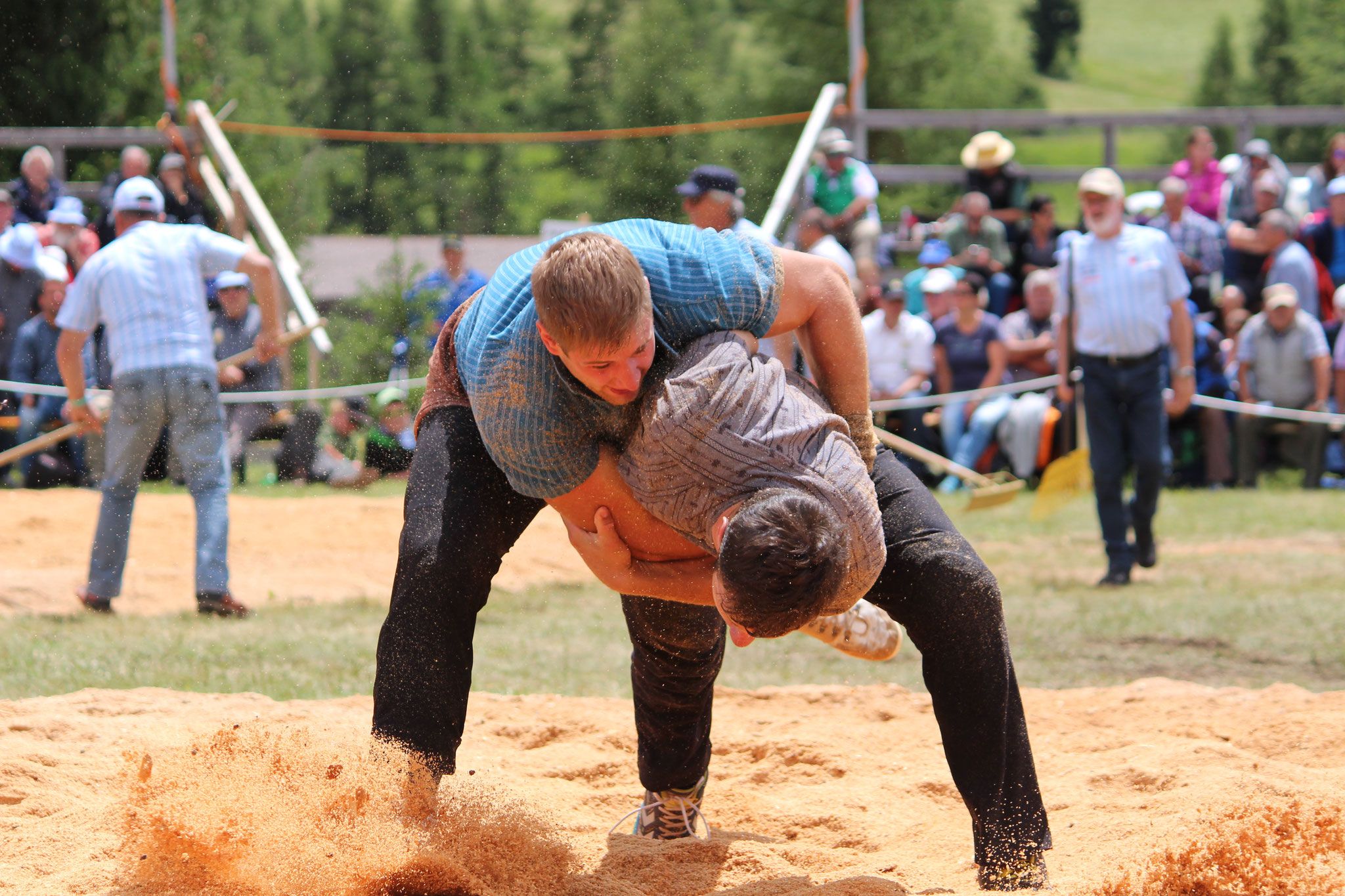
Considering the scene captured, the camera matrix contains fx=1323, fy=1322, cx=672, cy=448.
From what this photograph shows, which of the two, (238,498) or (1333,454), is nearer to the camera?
(238,498)

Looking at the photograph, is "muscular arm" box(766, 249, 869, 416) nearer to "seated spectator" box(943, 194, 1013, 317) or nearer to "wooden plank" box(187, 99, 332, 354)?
"wooden plank" box(187, 99, 332, 354)

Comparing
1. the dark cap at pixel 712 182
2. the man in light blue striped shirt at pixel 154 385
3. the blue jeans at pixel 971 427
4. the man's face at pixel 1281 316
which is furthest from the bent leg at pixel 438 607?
the man's face at pixel 1281 316

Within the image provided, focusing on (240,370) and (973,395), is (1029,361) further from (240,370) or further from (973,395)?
(240,370)

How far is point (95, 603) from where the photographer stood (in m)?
6.17

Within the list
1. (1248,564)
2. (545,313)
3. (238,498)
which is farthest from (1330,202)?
(545,313)

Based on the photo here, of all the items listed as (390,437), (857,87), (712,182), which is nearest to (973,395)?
(712,182)

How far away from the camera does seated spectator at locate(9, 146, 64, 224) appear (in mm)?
10086

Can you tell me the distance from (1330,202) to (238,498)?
9033 millimetres

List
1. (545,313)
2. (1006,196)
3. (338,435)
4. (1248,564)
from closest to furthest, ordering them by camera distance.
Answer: (545,313) < (1248,564) < (338,435) < (1006,196)

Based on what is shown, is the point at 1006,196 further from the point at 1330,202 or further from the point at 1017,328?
the point at 1330,202

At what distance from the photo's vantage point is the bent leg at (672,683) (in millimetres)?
3004

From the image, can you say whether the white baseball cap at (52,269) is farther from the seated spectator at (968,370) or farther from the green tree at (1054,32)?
the green tree at (1054,32)

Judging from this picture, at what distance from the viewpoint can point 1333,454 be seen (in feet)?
34.6

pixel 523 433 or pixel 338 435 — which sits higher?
pixel 523 433
